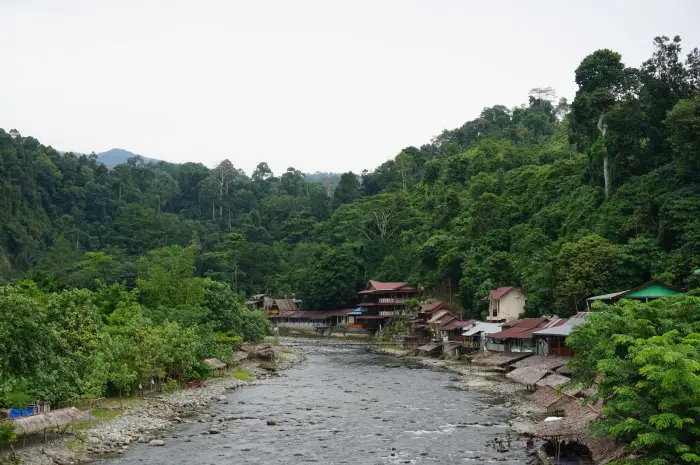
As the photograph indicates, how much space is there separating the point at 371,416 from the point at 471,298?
157 ft

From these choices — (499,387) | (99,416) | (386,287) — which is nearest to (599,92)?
(499,387)

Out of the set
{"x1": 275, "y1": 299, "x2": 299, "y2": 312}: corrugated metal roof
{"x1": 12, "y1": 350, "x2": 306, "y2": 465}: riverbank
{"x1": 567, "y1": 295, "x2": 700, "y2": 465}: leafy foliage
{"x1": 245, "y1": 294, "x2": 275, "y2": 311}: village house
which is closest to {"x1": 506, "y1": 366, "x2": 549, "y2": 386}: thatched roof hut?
{"x1": 567, "y1": 295, "x2": 700, "y2": 465}: leafy foliage

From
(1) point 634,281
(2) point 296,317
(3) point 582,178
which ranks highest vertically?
(3) point 582,178

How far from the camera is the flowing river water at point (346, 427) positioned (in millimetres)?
30656

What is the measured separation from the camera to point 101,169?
6102 inches

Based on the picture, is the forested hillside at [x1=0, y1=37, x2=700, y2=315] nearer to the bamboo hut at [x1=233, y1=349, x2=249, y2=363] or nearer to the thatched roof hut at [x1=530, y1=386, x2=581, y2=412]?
the bamboo hut at [x1=233, y1=349, x2=249, y2=363]

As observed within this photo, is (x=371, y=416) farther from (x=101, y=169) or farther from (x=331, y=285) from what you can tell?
(x=101, y=169)

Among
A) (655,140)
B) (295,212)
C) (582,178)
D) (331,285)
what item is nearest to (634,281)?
(655,140)

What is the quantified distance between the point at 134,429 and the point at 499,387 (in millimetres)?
28283

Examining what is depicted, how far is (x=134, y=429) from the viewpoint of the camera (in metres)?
35.0

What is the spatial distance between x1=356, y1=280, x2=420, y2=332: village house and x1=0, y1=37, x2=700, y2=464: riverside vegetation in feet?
11.0

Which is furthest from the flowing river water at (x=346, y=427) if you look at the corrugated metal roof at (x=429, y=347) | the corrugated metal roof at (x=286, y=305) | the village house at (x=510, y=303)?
the corrugated metal roof at (x=286, y=305)

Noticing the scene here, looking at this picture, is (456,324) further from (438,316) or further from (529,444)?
(529,444)

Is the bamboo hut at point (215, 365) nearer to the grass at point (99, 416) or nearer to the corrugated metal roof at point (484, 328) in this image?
the grass at point (99, 416)
